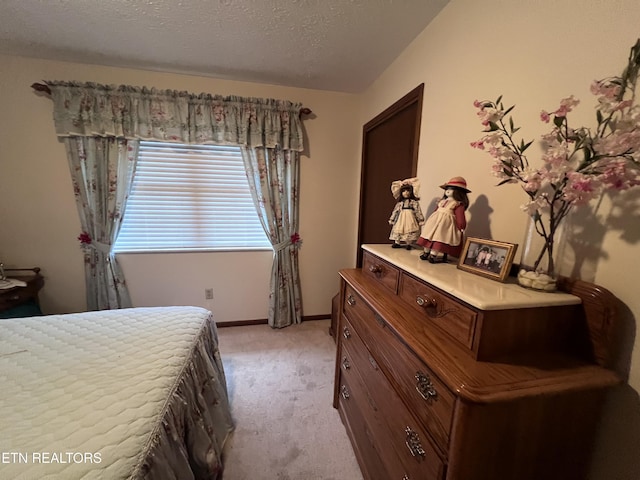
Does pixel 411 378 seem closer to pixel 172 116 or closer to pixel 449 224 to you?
pixel 449 224

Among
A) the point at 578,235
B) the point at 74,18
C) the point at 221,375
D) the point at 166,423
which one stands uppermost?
the point at 74,18

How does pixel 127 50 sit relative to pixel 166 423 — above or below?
above

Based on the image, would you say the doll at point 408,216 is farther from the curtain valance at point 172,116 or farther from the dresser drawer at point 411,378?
the curtain valance at point 172,116

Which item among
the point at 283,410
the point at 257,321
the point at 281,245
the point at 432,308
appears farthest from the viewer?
the point at 257,321

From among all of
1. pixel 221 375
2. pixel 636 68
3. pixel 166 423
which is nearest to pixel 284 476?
pixel 221 375

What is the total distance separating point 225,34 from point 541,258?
2.17m

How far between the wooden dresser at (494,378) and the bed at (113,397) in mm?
825

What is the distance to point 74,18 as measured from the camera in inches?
62.6

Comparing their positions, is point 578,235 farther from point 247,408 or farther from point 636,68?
point 247,408

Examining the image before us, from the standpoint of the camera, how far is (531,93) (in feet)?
3.11

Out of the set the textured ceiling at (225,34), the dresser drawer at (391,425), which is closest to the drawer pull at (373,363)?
the dresser drawer at (391,425)

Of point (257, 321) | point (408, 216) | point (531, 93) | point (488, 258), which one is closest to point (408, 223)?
point (408, 216)

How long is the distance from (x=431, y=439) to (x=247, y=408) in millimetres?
1370

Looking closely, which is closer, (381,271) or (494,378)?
(494,378)
